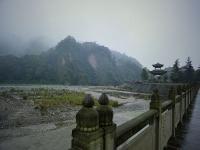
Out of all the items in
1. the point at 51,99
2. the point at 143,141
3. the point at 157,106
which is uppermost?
the point at 157,106

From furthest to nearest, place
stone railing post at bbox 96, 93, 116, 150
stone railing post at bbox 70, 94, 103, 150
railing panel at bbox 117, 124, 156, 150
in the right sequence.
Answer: railing panel at bbox 117, 124, 156, 150 → stone railing post at bbox 96, 93, 116, 150 → stone railing post at bbox 70, 94, 103, 150

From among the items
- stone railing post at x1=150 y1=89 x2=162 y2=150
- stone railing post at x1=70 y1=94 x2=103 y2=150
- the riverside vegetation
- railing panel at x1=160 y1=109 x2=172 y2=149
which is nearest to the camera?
stone railing post at x1=70 y1=94 x2=103 y2=150

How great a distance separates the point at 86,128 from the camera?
1840mm

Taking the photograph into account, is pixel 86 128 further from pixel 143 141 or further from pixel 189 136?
pixel 189 136

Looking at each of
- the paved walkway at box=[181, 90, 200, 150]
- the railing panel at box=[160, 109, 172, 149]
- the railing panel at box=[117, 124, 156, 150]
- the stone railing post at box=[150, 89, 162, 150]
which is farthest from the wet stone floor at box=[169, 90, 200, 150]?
the railing panel at box=[117, 124, 156, 150]

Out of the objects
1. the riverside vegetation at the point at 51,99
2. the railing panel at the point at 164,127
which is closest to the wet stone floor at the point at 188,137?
the railing panel at the point at 164,127

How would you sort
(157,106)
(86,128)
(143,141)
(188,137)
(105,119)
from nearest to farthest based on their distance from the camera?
(86,128), (105,119), (143,141), (157,106), (188,137)

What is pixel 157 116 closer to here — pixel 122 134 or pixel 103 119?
pixel 122 134

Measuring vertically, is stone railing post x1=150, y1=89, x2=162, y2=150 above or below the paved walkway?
above

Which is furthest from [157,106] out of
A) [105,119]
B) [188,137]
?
[188,137]

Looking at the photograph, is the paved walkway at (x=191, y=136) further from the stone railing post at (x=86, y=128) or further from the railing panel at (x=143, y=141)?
the stone railing post at (x=86, y=128)

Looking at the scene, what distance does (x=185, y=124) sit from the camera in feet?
33.0

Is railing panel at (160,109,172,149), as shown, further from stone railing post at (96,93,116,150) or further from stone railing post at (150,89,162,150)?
stone railing post at (96,93,116,150)

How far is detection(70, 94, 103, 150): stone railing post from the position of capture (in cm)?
183
